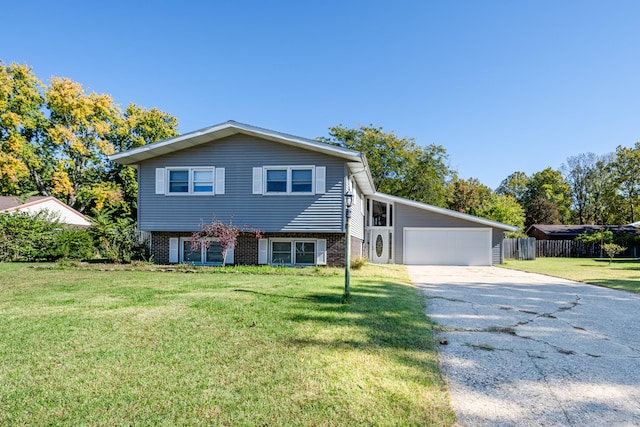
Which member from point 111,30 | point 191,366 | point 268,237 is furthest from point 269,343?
point 111,30

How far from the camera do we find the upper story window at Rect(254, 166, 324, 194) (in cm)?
1418

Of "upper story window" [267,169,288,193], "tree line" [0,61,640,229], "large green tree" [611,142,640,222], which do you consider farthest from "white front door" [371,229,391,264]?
"large green tree" [611,142,640,222]

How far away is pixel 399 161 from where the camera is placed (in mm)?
32625

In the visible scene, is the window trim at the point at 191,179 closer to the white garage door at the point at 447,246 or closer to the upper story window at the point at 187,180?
the upper story window at the point at 187,180

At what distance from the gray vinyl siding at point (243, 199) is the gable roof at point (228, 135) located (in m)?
0.28

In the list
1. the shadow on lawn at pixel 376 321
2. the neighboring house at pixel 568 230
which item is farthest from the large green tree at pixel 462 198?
the shadow on lawn at pixel 376 321

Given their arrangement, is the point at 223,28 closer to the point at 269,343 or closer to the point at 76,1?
the point at 76,1

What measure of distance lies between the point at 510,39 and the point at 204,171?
12570mm

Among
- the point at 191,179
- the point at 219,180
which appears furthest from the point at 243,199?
the point at 191,179

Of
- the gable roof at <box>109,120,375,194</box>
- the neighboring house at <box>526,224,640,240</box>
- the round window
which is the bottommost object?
the round window

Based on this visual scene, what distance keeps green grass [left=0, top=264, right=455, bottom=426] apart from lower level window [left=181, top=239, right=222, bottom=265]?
26.7 ft

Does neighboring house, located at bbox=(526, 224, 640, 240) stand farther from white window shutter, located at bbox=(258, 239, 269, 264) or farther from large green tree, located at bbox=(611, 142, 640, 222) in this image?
white window shutter, located at bbox=(258, 239, 269, 264)

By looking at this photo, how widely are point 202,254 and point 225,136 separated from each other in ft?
16.2

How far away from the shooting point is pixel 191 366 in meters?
3.39
